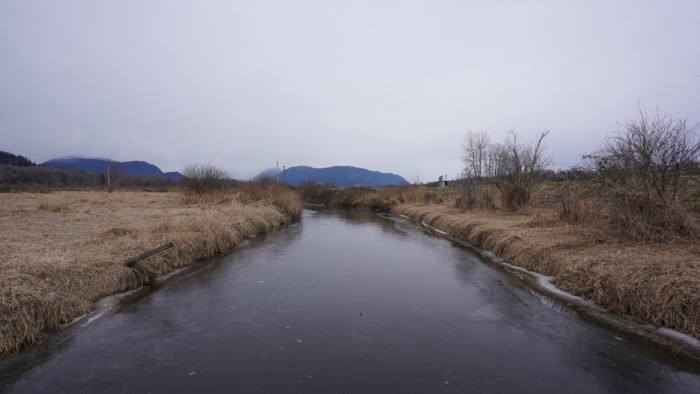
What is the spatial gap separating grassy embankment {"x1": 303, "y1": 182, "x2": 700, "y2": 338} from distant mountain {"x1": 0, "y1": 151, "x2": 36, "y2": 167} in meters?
137

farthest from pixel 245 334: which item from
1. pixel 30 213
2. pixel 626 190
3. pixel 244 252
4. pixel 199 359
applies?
pixel 30 213

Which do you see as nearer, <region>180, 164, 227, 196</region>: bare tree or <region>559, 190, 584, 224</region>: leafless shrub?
<region>559, 190, 584, 224</region>: leafless shrub

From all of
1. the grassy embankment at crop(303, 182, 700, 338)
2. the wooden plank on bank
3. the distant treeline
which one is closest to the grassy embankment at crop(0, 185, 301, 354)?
the wooden plank on bank

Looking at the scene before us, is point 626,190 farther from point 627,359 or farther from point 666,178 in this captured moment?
point 627,359

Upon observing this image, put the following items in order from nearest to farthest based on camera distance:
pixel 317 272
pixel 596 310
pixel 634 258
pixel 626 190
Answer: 1. pixel 596 310
2. pixel 634 258
3. pixel 626 190
4. pixel 317 272

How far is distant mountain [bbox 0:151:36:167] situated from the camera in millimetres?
109794

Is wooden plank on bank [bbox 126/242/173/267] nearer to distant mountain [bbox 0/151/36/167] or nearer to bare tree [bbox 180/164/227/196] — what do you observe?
bare tree [bbox 180/164/227/196]

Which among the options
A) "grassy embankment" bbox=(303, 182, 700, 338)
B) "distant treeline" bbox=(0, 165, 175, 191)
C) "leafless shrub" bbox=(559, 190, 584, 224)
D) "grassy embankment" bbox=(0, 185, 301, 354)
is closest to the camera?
"grassy embankment" bbox=(0, 185, 301, 354)

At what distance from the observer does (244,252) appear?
1456 cm

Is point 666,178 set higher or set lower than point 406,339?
higher

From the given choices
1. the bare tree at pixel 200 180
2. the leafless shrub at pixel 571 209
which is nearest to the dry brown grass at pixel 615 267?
the leafless shrub at pixel 571 209

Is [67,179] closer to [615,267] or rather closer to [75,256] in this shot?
[75,256]

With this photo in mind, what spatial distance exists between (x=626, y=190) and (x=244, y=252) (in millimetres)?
12675

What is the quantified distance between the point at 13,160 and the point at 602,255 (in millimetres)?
147620
